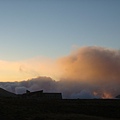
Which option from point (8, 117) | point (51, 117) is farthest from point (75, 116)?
point (8, 117)

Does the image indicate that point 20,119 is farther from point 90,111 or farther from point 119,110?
point 119,110

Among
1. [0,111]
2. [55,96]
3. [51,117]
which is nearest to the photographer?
[51,117]

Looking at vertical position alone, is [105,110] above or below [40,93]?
below

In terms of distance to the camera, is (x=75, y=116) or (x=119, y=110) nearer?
(x=75, y=116)

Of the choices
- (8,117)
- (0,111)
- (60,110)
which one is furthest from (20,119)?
(60,110)

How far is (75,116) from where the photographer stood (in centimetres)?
4256

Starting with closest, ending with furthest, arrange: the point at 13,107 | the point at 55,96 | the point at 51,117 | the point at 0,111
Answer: the point at 51,117 < the point at 0,111 < the point at 13,107 < the point at 55,96

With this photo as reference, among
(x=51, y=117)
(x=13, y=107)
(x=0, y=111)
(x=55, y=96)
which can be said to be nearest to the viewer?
(x=51, y=117)

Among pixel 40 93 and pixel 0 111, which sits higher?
pixel 40 93

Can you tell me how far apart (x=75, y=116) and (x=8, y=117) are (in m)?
10.0

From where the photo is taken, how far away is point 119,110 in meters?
49.2

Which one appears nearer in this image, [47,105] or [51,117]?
[51,117]

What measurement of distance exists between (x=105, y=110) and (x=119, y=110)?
2.35 metres

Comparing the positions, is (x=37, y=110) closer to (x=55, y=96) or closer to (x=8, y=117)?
(x=8, y=117)
